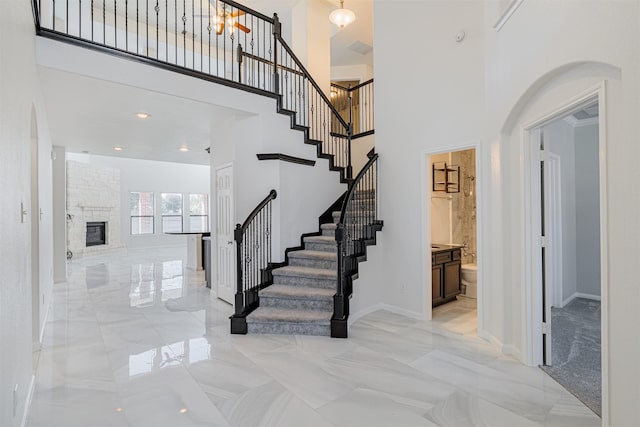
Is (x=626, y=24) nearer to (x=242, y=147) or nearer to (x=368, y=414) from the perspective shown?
(x=368, y=414)

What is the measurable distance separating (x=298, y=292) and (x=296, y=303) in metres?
0.14

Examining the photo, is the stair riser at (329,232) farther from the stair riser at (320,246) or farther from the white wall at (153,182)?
the white wall at (153,182)

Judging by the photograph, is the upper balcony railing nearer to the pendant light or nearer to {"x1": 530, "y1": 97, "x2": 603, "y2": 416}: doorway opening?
the pendant light

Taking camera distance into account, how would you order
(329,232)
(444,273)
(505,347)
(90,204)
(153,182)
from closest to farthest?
(505,347) → (444,273) → (329,232) → (90,204) → (153,182)

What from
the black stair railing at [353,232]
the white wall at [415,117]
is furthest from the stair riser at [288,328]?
the white wall at [415,117]

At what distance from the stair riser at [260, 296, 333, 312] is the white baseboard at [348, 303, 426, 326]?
351 millimetres

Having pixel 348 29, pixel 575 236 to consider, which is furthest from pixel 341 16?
pixel 575 236

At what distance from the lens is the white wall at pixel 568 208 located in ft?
17.3

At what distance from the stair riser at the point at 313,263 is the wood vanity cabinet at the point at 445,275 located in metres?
1.48

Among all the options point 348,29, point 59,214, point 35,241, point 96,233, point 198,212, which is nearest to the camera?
point 35,241

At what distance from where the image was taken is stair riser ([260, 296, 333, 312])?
13.6 ft

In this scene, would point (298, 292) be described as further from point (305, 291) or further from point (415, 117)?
point (415, 117)

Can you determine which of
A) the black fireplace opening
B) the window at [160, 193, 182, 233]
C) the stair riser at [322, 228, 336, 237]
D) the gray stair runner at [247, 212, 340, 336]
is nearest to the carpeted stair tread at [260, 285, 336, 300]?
the gray stair runner at [247, 212, 340, 336]

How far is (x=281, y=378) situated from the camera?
2902 millimetres
